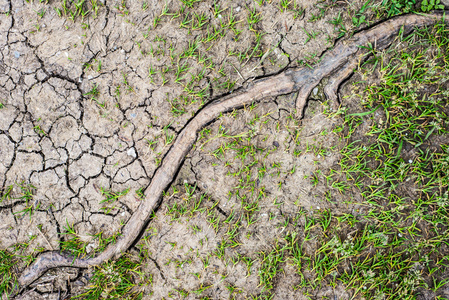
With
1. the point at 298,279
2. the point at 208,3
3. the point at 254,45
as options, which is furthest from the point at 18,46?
the point at 298,279

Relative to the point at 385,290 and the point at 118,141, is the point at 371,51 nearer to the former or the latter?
the point at 385,290

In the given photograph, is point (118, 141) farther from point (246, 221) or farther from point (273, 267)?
point (273, 267)

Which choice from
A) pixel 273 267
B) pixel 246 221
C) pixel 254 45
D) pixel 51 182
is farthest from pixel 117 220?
pixel 254 45

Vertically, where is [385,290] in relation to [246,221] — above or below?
below

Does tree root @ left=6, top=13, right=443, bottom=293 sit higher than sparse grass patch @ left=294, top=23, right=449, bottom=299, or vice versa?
tree root @ left=6, top=13, right=443, bottom=293

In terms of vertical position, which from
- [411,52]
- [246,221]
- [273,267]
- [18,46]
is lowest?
[273,267]

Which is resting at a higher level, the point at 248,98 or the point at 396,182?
the point at 248,98

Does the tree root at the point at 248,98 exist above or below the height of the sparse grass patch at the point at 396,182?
above
